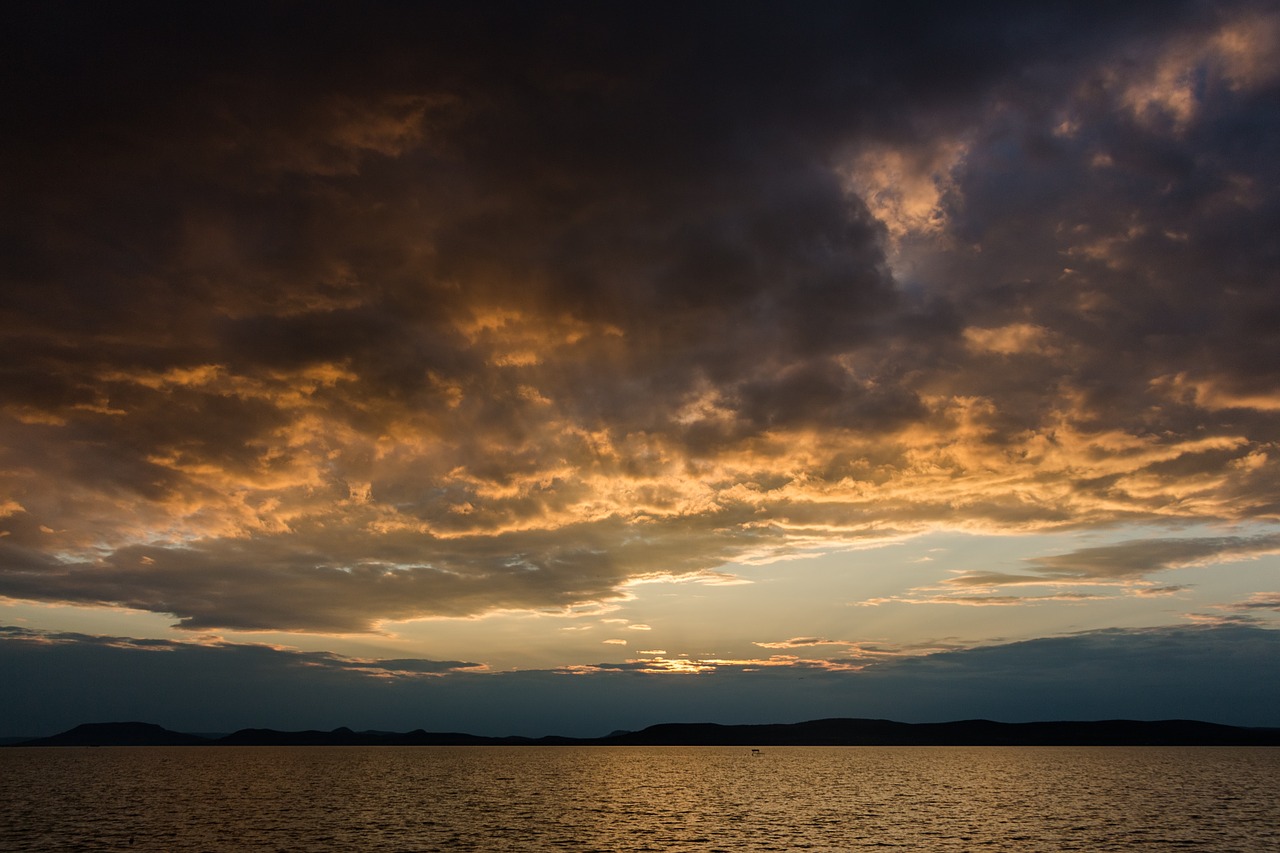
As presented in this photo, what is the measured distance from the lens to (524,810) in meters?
116

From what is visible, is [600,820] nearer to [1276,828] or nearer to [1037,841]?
[1037,841]

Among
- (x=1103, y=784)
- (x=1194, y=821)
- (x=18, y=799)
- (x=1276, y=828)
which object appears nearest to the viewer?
(x=1276, y=828)

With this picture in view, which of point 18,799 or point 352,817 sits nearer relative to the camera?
point 352,817

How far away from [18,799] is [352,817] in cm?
6730

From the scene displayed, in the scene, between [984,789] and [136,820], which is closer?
[136,820]

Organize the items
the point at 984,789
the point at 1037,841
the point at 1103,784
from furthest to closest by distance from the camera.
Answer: the point at 1103,784 → the point at 984,789 → the point at 1037,841

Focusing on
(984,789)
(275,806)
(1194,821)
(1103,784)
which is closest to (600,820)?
(275,806)

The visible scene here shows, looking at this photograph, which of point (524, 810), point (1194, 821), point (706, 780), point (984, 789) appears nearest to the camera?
point (1194, 821)

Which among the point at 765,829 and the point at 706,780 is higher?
the point at 765,829

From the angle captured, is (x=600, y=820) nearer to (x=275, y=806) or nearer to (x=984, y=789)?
(x=275, y=806)

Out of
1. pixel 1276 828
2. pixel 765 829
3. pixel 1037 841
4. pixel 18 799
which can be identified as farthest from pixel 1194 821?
pixel 18 799

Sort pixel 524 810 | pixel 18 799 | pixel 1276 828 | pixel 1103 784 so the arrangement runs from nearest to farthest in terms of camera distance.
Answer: pixel 1276 828 → pixel 524 810 → pixel 18 799 → pixel 1103 784

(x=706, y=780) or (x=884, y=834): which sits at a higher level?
(x=884, y=834)

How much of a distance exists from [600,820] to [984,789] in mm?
88408
